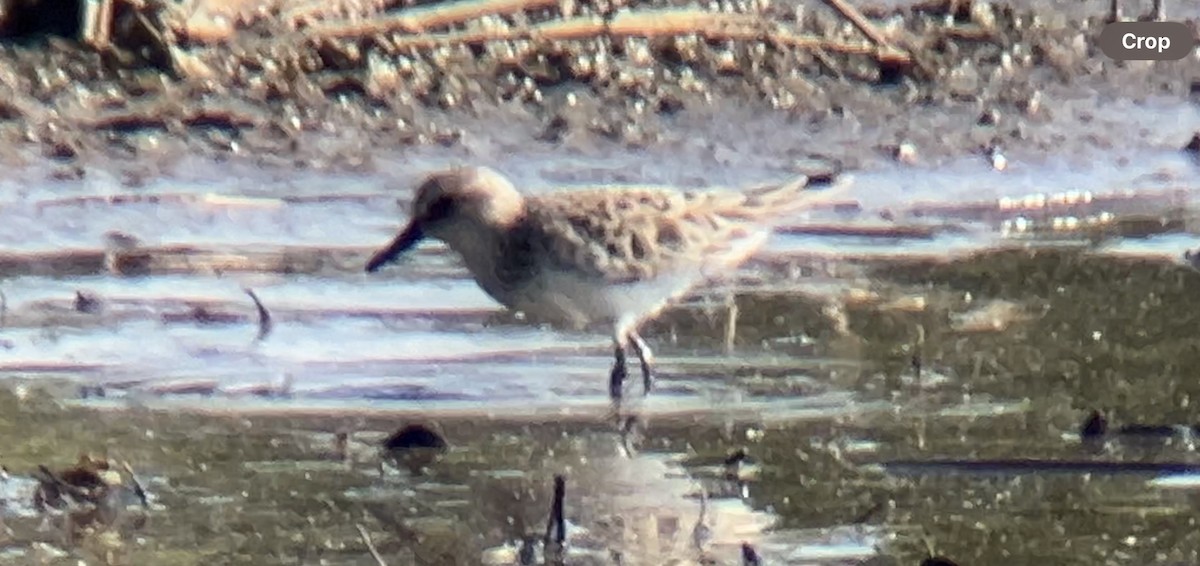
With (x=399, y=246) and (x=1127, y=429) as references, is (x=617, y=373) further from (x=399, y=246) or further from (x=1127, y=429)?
(x=1127, y=429)

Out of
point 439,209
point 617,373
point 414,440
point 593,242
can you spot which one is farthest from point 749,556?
point 439,209

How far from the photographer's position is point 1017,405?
22.5 ft

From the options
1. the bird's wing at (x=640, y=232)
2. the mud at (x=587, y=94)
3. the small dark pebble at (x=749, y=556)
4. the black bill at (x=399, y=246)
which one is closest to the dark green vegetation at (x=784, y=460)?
the small dark pebble at (x=749, y=556)

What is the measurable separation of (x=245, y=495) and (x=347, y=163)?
3590 mm

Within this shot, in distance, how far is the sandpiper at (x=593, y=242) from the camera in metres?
7.57

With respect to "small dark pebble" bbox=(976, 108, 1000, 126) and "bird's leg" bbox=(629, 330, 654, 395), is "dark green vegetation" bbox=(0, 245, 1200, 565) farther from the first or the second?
"small dark pebble" bbox=(976, 108, 1000, 126)

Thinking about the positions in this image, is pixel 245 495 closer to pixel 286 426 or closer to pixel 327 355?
pixel 286 426

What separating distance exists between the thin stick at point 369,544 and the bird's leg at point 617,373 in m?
1.45

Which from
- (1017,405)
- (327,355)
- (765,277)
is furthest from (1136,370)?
(327,355)

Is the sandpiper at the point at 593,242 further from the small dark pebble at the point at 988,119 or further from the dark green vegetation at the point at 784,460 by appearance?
the small dark pebble at the point at 988,119

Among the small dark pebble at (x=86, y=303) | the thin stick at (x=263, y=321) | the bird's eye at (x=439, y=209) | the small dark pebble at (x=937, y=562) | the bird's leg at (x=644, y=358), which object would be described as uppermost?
the small dark pebble at (x=937, y=562)

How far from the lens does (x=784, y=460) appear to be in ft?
20.8

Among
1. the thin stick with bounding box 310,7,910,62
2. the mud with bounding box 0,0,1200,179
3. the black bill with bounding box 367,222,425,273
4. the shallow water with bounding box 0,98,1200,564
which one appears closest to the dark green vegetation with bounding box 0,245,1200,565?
the shallow water with bounding box 0,98,1200,564

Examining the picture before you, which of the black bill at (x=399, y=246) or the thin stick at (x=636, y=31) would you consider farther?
the thin stick at (x=636, y=31)
